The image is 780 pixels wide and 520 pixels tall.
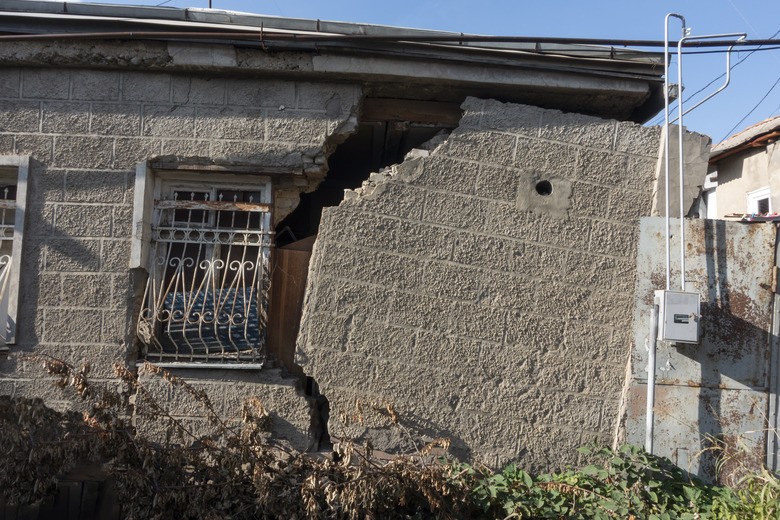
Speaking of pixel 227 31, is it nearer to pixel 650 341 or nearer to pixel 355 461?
pixel 355 461

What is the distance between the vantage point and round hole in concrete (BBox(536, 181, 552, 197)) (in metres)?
3.91

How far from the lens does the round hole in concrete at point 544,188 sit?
3906mm

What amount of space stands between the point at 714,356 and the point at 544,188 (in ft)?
4.97

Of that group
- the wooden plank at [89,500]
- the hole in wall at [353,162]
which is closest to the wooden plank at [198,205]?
the hole in wall at [353,162]

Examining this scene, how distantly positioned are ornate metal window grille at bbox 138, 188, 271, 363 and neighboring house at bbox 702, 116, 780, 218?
6271mm

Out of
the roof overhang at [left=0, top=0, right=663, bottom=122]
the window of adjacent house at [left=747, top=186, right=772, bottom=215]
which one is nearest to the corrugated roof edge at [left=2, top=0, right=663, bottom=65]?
the roof overhang at [left=0, top=0, right=663, bottom=122]

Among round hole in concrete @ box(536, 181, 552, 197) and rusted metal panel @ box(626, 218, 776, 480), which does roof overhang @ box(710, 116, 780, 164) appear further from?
round hole in concrete @ box(536, 181, 552, 197)

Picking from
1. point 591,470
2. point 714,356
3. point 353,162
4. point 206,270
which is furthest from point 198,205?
point 714,356

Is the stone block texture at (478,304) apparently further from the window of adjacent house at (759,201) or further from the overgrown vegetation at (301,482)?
the window of adjacent house at (759,201)

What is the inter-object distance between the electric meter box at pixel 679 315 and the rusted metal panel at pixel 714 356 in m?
0.18

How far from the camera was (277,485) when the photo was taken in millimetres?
3293

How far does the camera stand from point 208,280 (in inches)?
157

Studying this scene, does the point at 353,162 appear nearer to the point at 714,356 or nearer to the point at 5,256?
the point at 5,256

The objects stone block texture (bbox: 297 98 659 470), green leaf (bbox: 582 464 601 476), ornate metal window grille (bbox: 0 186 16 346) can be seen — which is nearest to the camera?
green leaf (bbox: 582 464 601 476)
